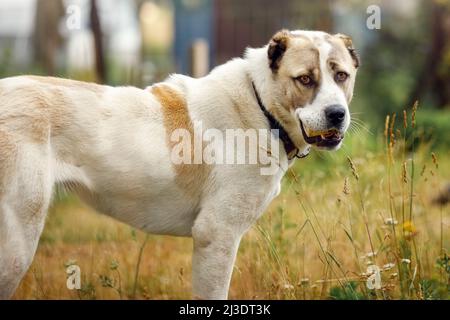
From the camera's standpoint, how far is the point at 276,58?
3.36 m

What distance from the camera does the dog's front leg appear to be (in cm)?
326

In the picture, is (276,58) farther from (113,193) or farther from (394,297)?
(394,297)

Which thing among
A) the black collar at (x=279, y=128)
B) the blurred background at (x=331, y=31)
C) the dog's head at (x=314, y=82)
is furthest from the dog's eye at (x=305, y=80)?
the blurred background at (x=331, y=31)

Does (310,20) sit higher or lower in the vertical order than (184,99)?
higher

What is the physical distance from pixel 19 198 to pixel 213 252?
3.16 ft

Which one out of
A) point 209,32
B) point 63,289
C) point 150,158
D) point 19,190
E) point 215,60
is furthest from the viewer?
point 209,32

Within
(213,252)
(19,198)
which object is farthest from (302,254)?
(19,198)

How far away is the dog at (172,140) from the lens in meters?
3.02

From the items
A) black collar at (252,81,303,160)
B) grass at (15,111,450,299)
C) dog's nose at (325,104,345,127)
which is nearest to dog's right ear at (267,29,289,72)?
black collar at (252,81,303,160)

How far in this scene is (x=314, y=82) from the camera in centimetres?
322

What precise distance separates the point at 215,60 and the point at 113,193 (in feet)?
37.1

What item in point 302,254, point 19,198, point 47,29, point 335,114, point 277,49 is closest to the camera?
Answer: point 19,198

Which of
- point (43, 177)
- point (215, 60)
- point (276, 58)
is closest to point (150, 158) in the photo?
point (43, 177)

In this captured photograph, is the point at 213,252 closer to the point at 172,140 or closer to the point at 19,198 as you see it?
the point at 172,140
